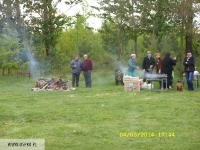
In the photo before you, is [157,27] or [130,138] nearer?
[130,138]

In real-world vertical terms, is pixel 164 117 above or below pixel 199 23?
below

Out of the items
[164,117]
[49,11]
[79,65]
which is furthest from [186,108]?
[49,11]

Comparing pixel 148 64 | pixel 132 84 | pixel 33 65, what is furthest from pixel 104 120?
pixel 33 65

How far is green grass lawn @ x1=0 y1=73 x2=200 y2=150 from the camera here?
20.1ft

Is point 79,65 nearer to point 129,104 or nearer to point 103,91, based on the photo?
point 103,91

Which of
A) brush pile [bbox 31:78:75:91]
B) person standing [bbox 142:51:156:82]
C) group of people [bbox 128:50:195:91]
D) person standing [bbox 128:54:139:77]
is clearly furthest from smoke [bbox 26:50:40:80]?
person standing [bbox 142:51:156:82]

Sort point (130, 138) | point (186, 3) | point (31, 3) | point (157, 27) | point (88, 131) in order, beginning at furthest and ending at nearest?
point (157, 27)
point (31, 3)
point (186, 3)
point (88, 131)
point (130, 138)

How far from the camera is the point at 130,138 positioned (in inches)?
250

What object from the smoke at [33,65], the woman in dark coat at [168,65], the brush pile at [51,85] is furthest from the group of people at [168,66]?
the smoke at [33,65]

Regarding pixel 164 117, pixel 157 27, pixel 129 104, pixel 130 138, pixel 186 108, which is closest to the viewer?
pixel 130 138

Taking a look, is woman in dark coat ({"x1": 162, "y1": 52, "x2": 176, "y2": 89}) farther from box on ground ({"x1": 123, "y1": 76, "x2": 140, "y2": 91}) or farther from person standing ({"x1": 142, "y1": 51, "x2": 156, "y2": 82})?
box on ground ({"x1": 123, "y1": 76, "x2": 140, "y2": 91})

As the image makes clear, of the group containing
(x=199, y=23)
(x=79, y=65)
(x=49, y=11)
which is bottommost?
(x=79, y=65)

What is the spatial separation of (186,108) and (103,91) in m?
4.45

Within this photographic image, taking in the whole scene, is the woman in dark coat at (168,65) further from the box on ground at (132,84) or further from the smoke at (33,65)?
the smoke at (33,65)
